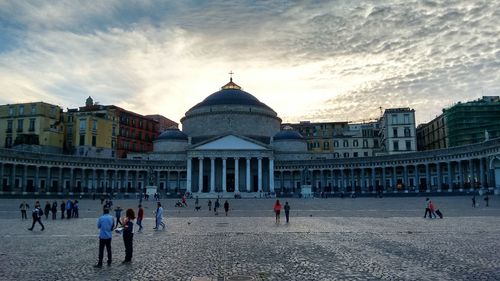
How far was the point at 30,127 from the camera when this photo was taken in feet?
279

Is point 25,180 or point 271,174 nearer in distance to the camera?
point 25,180

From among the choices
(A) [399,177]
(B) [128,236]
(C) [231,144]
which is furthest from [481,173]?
(B) [128,236]

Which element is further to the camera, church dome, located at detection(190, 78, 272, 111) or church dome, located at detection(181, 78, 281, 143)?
church dome, located at detection(190, 78, 272, 111)

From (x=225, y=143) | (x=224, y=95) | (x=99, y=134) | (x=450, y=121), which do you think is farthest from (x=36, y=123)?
(x=450, y=121)

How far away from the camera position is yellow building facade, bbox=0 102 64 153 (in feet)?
277

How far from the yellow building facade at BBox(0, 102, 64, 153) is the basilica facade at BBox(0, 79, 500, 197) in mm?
8444

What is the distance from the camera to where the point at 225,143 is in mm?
91875

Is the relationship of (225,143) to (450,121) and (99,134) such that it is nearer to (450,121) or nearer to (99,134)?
(99,134)

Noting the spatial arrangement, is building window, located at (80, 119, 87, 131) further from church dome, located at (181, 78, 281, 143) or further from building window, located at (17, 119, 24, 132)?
church dome, located at (181, 78, 281, 143)

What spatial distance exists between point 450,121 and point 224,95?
54.0 m

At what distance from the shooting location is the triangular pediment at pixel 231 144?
91.5m

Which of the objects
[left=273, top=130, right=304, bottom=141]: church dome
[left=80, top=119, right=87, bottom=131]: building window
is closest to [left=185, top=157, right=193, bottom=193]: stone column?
[left=80, top=119, right=87, bottom=131]: building window

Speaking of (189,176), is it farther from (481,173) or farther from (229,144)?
(481,173)

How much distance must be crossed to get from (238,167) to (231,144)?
5.21 metres
